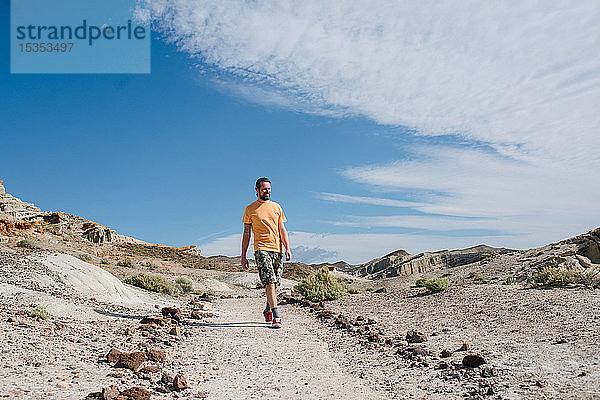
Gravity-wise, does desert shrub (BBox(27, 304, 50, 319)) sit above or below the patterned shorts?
below

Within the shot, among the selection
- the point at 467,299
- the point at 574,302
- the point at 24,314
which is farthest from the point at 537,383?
the point at 24,314

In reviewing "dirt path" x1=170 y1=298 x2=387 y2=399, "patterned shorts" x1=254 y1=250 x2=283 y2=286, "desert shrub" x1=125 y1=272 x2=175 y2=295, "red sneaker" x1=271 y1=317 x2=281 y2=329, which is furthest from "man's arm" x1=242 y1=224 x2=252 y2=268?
"desert shrub" x1=125 y1=272 x2=175 y2=295

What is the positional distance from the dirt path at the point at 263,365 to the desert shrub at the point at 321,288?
5148 mm

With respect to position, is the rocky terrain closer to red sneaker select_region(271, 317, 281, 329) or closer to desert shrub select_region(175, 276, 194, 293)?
red sneaker select_region(271, 317, 281, 329)

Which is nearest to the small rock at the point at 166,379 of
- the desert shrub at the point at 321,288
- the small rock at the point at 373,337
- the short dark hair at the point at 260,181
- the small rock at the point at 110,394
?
the small rock at the point at 110,394

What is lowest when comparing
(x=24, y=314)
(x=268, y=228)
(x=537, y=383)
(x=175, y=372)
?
(x=537, y=383)

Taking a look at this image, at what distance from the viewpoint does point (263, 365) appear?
17.4 feet

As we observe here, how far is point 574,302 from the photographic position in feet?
24.5

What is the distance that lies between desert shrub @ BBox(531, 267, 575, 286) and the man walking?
257 inches

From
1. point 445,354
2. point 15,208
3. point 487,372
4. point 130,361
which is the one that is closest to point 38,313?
point 130,361

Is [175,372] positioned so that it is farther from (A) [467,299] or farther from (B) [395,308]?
(A) [467,299]

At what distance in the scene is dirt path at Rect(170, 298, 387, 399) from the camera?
429cm

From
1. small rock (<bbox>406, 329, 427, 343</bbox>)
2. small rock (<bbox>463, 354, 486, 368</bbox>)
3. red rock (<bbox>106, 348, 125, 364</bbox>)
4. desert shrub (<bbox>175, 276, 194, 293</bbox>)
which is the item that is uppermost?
desert shrub (<bbox>175, 276, 194, 293</bbox>)

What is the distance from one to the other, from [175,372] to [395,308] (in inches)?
251
